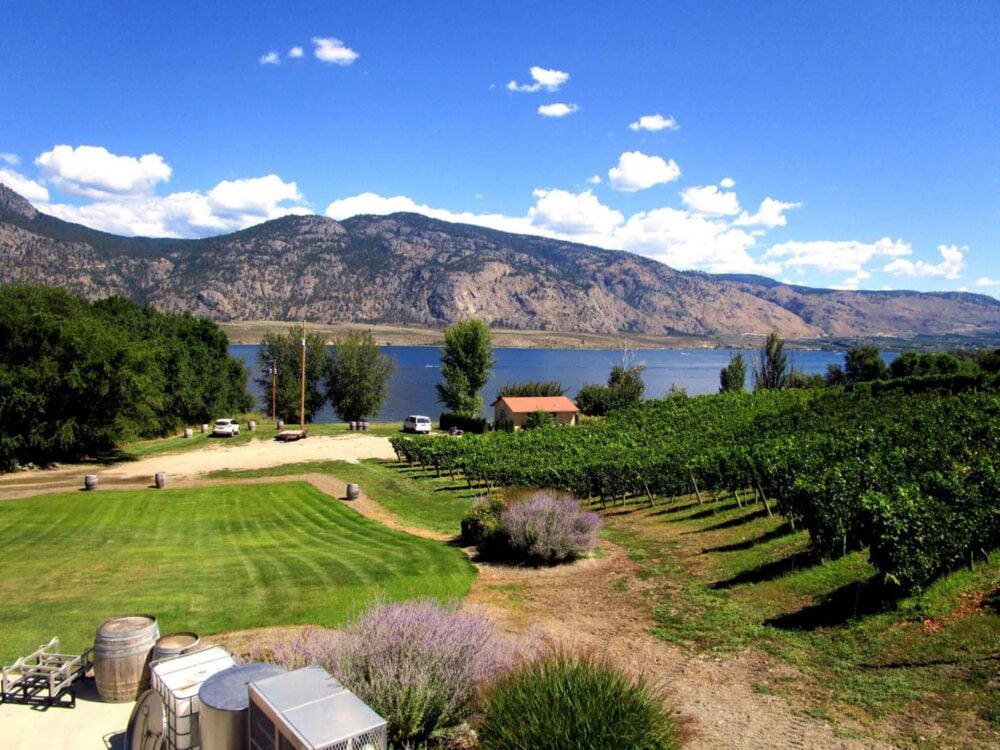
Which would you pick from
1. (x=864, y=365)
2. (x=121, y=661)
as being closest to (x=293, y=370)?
(x=121, y=661)

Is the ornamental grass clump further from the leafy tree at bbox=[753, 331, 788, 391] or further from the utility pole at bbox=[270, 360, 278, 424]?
the leafy tree at bbox=[753, 331, 788, 391]

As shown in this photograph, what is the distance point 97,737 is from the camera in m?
8.00

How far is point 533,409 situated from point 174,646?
5285cm

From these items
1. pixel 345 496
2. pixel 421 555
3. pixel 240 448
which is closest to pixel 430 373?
pixel 240 448

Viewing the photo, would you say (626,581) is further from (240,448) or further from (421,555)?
(240,448)

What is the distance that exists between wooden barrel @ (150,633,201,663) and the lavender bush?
34.5 ft

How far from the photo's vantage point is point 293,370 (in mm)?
69938

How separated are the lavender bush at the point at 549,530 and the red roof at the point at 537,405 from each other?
41.5m

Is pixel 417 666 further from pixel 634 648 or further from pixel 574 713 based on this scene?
pixel 634 648

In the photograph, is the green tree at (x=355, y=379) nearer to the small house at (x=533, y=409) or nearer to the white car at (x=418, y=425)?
the small house at (x=533, y=409)

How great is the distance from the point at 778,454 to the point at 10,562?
74.2 feet

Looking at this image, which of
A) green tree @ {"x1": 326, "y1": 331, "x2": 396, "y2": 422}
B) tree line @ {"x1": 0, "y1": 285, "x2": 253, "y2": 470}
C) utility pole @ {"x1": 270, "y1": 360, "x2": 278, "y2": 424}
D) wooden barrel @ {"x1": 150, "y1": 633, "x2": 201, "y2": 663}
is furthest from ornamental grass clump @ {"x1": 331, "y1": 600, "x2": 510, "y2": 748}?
green tree @ {"x1": 326, "y1": 331, "x2": 396, "y2": 422}

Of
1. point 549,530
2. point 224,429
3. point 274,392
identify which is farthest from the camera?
point 274,392

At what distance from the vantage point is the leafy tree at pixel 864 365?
3241 inches
